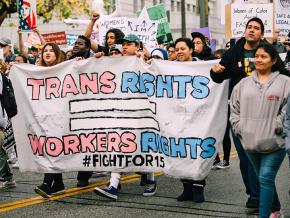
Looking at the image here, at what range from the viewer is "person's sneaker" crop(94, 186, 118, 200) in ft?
25.9

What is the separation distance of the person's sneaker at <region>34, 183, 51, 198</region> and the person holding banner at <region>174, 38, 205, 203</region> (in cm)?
149

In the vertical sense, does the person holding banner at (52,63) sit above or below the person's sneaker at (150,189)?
above

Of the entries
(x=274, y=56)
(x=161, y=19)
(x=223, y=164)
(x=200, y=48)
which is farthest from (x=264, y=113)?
(x=161, y=19)

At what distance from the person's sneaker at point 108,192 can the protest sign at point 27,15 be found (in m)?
5.13

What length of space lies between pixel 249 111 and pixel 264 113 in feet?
0.47

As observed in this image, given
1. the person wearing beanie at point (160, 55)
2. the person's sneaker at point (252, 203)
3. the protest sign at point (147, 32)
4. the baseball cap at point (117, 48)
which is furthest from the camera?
the protest sign at point (147, 32)

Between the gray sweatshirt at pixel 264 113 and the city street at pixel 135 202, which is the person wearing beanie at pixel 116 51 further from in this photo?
the gray sweatshirt at pixel 264 113

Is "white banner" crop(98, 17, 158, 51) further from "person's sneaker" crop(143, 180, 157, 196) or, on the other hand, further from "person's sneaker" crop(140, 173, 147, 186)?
"person's sneaker" crop(143, 180, 157, 196)

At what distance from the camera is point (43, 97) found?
27.7ft

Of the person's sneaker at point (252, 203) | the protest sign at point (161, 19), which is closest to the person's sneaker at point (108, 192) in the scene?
the person's sneaker at point (252, 203)

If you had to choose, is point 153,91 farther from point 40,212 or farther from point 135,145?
point 40,212

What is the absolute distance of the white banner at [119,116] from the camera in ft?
25.1

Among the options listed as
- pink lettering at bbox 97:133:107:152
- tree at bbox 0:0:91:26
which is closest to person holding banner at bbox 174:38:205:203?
pink lettering at bbox 97:133:107:152

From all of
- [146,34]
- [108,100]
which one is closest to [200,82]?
[108,100]
